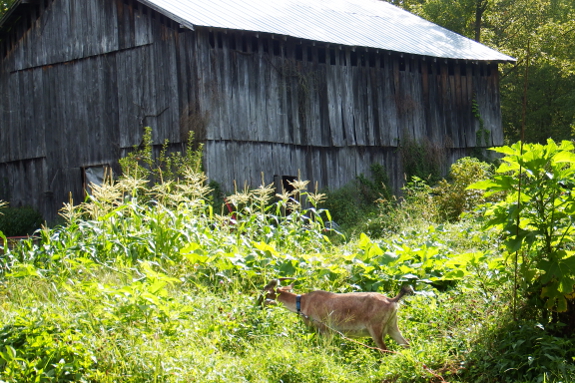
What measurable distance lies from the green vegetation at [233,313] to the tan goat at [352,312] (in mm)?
115

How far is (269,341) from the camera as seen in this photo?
225 inches

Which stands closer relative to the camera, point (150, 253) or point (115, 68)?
point (150, 253)

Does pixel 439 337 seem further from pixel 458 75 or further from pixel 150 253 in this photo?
pixel 458 75

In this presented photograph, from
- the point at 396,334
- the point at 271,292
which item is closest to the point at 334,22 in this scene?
the point at 271,292

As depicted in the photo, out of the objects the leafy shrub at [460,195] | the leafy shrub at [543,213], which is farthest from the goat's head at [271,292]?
the leafy shrub at [460,195]

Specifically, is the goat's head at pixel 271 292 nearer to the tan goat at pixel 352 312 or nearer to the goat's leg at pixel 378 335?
the tan goat at pixel 352 312

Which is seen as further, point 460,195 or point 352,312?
point 460,195

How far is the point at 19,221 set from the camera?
1808 cm

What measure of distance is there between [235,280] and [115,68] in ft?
37.2

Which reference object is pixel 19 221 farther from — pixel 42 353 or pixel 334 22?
pixel 42 353

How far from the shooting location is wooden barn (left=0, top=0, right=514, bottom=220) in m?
16.1

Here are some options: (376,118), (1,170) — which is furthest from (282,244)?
(1,170)

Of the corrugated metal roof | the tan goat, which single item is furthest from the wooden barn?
the tan goat

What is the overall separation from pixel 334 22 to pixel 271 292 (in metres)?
14.8
